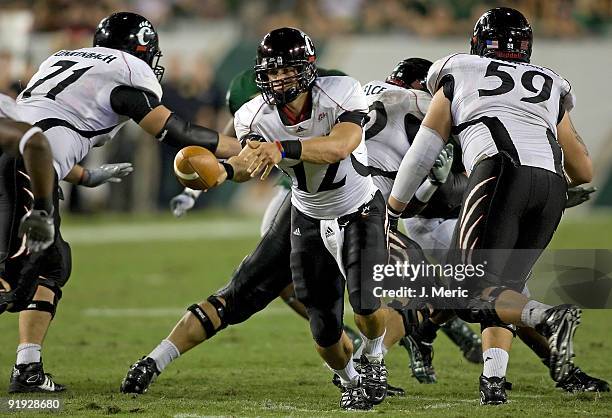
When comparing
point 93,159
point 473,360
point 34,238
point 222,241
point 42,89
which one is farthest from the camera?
point 93,159

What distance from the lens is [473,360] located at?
6.45 metres

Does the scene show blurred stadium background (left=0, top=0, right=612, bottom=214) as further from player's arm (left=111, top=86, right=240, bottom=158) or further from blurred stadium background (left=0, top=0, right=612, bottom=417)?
player's arm (left=111, top=86, right=240, bottom=158)

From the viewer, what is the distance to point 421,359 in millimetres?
5930

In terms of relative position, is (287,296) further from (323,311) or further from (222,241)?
(222,241)

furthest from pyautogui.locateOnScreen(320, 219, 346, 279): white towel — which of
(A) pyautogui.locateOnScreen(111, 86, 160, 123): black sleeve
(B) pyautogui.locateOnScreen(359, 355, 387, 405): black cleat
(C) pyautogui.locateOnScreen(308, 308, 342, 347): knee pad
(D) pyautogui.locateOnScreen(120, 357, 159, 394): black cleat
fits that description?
(D) pyautogui.locateOnScreen(120, 357, 159, 394): black cleat

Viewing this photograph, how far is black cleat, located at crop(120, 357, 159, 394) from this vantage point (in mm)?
5367

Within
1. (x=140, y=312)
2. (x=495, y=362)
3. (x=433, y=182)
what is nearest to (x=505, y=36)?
(x=433, y=182)

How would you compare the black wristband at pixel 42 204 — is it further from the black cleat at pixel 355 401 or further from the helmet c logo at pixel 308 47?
the black cleat at pixel 355 401

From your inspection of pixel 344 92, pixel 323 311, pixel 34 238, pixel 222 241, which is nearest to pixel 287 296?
pixel 323 311

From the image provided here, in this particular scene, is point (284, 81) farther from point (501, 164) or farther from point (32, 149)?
point (32, 149)

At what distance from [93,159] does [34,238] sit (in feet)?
37.5

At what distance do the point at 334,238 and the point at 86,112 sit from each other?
4.42 feet

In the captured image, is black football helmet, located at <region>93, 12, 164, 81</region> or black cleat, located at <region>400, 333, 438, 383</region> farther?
black cleat, located at <region>400, 333, 438, 383</region>

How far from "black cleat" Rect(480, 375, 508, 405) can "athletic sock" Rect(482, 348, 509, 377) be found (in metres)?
0.03
